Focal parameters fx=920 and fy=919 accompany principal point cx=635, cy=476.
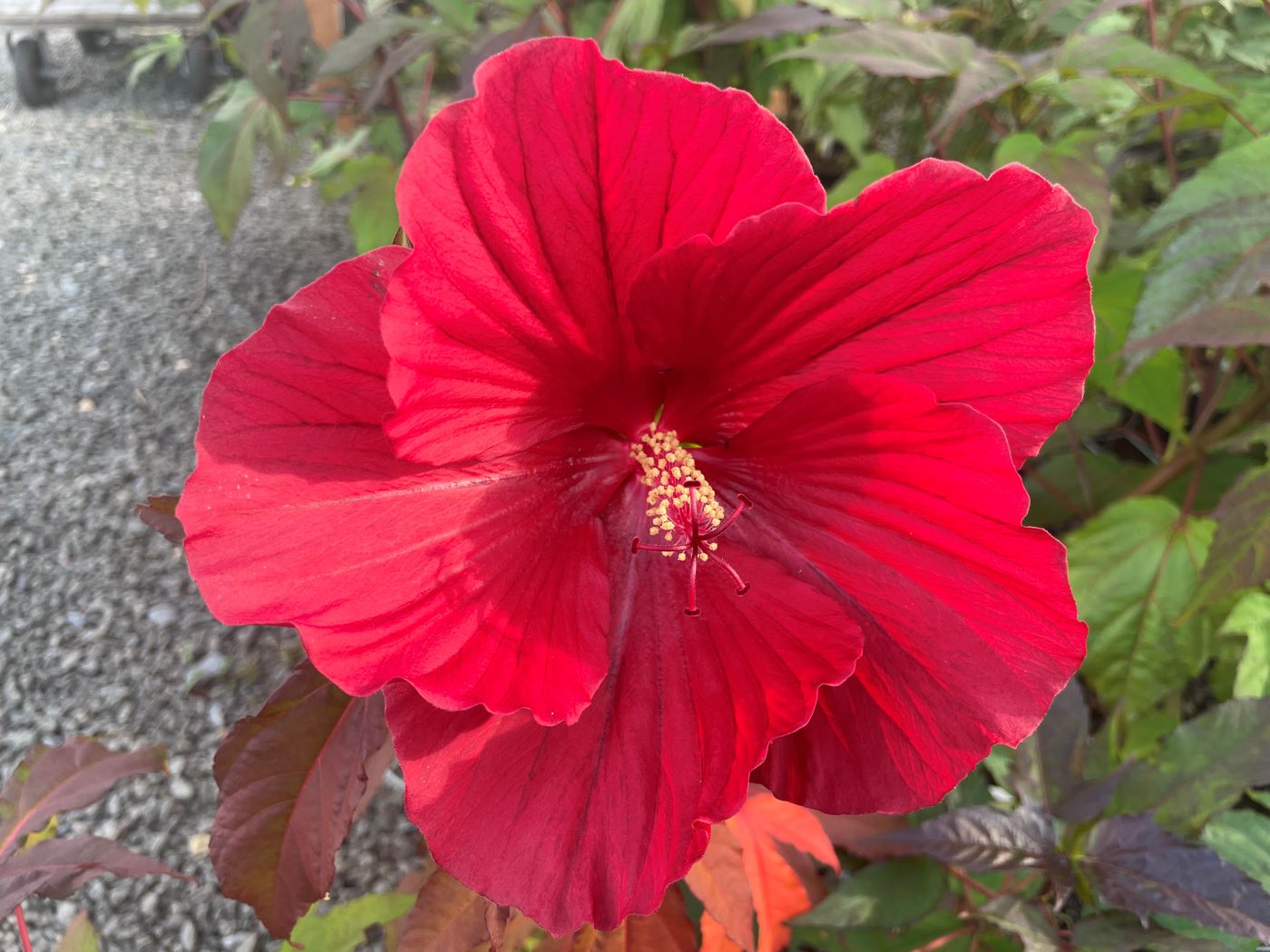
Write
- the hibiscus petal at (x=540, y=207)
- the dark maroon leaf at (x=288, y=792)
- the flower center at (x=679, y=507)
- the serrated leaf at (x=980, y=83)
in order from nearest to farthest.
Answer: the hibiscus petal at (x=540, y=207)
the flower center at (x=679, y=507)
the dark maroon leaf at (x=288, y=792)
the serrated leaf at (x=980, y=83)

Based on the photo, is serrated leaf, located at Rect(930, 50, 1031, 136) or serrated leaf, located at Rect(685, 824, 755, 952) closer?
serrated leaf, located at Rect(685, 824, 755, 952)

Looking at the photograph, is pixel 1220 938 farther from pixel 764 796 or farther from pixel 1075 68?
pixel 1075 68

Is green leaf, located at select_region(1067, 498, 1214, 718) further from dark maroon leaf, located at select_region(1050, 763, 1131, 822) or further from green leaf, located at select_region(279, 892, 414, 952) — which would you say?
green leaf, located at select_region(279, 892, 414, 952)

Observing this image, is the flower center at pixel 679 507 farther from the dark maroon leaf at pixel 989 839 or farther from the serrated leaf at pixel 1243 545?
the serrated leaf at pixel 1243 545

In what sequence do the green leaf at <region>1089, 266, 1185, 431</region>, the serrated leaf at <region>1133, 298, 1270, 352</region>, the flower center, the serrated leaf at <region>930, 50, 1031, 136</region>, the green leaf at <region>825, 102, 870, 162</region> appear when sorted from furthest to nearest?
1. the green leaf at <region>825, 102, 870, 162</region>
2. the green leaf at <region>1089, 266, 1185, 431</region>
3. the serrated leaf at <region>930, 50, 1031, 136</region>
4. the serrated leaf at <region>1133, 298, 1270, 352</region>
5. the flower center

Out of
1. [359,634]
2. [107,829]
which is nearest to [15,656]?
[107,829]

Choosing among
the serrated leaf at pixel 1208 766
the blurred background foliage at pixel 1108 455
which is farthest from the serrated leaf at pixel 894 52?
the serrated leaf at pixel 1208 766

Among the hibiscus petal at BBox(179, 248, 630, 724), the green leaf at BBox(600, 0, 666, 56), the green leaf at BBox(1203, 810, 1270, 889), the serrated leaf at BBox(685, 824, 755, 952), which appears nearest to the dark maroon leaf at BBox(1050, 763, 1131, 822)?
the green leaf at BBox(1203, 810, 1270, 889)

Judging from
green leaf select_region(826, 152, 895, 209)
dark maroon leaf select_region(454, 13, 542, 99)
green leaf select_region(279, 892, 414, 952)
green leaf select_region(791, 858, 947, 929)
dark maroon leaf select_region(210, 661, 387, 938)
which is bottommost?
green leaf select_region(791, 858, 947, 929)
